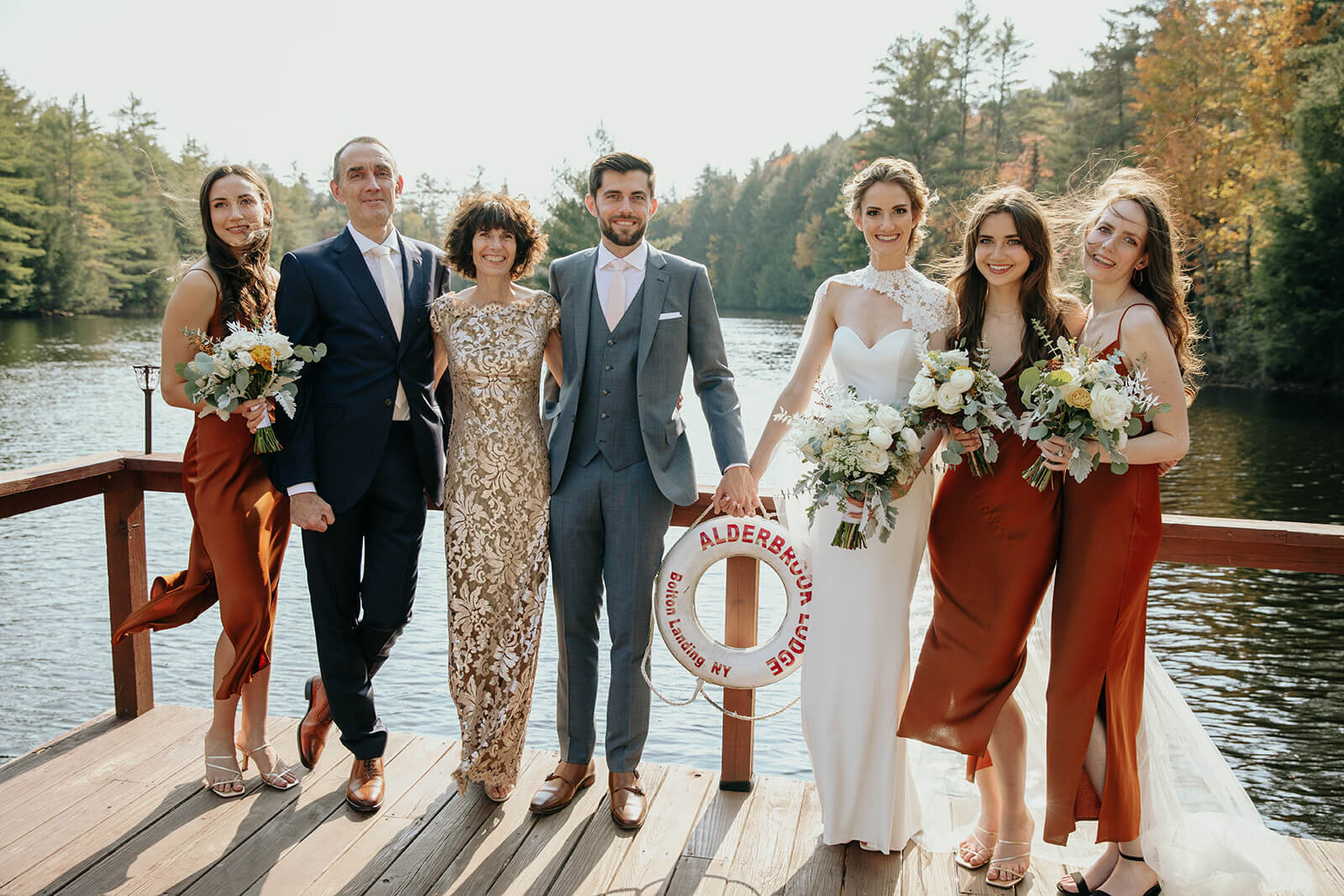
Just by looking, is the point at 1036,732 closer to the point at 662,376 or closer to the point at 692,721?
the point at 662,376

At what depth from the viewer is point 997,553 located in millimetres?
2449

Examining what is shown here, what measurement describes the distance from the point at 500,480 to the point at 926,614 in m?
1.24

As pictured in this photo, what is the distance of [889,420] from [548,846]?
4.62 ft

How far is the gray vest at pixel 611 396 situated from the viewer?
275 centimetres

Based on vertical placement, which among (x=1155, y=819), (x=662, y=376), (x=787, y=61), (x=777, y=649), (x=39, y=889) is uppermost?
(x=787, y=61)

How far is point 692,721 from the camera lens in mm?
5914

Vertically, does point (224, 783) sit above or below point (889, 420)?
below

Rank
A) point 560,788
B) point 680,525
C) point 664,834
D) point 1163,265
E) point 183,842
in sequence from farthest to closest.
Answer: point 680,525
point 560,788
point 664,834
point 183,842
point 1163,265

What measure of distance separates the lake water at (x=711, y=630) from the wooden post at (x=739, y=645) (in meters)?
0.48

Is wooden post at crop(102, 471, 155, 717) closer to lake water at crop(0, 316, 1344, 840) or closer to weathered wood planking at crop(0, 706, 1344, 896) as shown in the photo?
weathered wood planking at crop(0, 706, 1344, 896)

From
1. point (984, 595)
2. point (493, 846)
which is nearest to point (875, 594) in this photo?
point (984, 595)

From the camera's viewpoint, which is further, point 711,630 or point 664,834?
point 711,630

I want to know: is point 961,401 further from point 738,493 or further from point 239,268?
point 239,268

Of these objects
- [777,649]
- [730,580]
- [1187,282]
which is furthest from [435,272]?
[1187,282]
